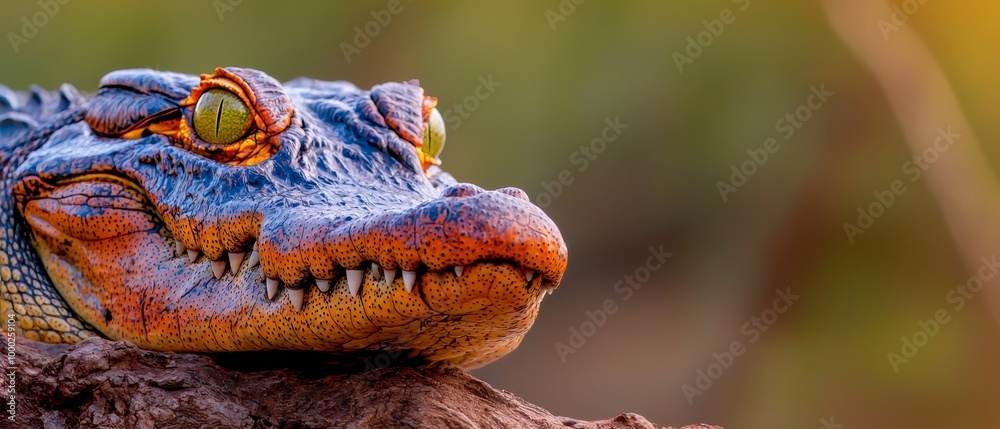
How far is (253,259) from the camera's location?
204cm

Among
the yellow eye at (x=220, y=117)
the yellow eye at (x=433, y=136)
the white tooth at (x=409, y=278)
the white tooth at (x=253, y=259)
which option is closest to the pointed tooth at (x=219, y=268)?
the white tooth at (x=253, y=259)

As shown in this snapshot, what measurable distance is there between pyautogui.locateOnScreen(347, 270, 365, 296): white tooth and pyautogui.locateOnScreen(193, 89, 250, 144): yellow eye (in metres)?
0.80

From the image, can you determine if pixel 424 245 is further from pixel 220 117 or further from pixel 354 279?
pixel 220 117

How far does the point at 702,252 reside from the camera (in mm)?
8156

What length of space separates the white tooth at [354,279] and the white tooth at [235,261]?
17.5 inches

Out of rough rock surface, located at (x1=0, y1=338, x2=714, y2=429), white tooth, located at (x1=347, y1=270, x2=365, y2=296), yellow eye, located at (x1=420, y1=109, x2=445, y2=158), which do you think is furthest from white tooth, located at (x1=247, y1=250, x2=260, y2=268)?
yellow eye, located at (x1=420, y1=109, x2=445, y2=158)

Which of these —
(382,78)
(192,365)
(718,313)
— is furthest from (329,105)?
(382,78)

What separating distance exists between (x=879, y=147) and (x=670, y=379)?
2552mm

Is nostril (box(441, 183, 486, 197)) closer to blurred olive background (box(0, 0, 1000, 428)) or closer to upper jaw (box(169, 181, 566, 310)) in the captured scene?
upper jaw (box(169, 181, 566, 310))

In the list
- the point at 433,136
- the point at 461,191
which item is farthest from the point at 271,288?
the point at 433,136

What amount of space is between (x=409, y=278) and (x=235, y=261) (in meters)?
0.61

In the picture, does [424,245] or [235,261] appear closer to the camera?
[424,245]

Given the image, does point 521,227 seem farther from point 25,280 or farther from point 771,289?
point 771,289

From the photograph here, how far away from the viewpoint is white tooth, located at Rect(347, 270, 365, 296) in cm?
175
